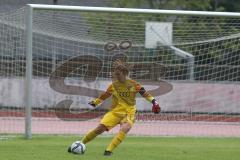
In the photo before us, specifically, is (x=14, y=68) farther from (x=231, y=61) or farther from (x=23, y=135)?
(x=231, y=61)

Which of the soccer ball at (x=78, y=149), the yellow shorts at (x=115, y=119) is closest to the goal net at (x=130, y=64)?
the yellow shorts at (x=115, y=119)

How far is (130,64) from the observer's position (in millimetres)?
17859

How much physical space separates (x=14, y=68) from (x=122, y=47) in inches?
110

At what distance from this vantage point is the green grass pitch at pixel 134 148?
1244 centimetres

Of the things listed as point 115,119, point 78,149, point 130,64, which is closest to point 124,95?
point 115,119

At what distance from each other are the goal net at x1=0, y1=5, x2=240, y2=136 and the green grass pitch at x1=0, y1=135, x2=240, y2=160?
1799 millimetres

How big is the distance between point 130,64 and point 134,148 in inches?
159

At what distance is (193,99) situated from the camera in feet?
64.2

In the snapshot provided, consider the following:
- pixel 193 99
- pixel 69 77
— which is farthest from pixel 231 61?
pixel 69 77

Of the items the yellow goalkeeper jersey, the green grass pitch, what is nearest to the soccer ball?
the green grass pitch

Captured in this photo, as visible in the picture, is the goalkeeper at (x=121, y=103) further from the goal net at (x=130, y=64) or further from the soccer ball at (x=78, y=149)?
the goal net at (x=130, y=64)

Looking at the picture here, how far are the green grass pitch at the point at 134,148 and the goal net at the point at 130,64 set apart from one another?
1.80 m

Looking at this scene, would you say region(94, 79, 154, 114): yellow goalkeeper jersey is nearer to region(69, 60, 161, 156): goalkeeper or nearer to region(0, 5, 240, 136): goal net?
region(69, 60, 161, 156): goalkeeper

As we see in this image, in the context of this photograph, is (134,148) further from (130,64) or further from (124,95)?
(130,64)
